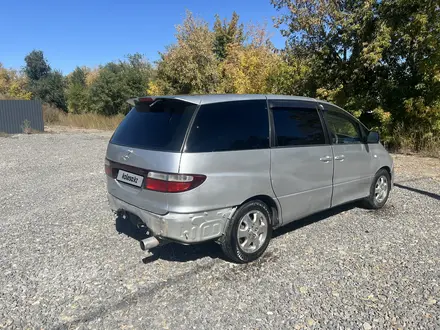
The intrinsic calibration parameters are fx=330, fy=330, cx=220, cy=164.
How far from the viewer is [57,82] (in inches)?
1489

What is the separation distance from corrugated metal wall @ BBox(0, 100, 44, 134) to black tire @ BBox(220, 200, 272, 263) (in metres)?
21.5

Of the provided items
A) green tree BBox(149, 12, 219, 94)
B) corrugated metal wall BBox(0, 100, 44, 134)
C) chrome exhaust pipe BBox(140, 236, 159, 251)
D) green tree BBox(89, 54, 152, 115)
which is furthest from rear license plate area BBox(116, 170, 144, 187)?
green tree BBox(89, 54, 152, 115)

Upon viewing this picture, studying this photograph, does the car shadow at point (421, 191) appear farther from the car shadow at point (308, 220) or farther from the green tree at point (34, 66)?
the green tree at point (34, 66)

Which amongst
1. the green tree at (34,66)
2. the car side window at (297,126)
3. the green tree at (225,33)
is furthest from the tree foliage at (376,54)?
the green tree at (34,66)

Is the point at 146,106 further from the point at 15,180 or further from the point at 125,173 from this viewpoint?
the point at 15,180

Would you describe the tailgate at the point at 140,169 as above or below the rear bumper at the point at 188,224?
above

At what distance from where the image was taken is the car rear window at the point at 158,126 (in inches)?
127

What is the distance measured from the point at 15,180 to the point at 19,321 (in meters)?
6.07

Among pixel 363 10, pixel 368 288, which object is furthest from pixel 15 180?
pixel 363 10

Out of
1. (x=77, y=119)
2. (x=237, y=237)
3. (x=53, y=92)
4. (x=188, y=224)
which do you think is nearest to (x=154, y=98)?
(x=188, y=224)

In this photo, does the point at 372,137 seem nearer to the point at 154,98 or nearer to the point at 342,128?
the point at 342,128

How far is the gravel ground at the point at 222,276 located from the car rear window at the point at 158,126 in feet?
4.34

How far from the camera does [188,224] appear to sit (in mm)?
3117

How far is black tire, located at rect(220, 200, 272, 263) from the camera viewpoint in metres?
3.39
